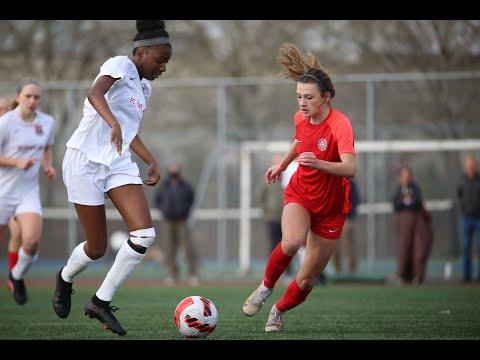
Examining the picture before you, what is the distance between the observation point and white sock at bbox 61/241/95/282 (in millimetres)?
7738

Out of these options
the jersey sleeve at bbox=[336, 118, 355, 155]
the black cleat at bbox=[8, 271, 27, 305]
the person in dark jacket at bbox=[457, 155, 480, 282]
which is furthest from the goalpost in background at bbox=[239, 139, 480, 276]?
the jersey sleeve at bbox=[336, 118, 355, 155]

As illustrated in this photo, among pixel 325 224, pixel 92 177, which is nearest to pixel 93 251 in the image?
pixel 92 177

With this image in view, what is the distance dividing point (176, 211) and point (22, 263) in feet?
24.4

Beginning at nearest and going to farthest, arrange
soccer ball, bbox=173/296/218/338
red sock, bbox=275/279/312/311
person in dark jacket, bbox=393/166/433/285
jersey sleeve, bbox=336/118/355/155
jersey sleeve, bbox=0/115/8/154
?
soccer ball, bbox=173/296/218/338 → jersey sleeve, bbox=336/118/355/155 → red sock, bbox=275/279/312/311 → jersey sleeve, bbox=0/115/8/154 → person in dark jacket, bbox=393/166/433/285

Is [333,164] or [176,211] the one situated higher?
[333,164]

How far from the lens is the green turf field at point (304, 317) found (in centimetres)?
754

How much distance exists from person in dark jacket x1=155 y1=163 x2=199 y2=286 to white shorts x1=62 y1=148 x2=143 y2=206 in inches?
409

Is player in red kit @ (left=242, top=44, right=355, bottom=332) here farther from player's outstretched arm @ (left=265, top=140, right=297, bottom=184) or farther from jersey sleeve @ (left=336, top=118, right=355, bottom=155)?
player's outstretched arm @ (left=265, top=140, right=297, bottom=184)

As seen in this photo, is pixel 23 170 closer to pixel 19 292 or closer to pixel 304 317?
pixel 19 292

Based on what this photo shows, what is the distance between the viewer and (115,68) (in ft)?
23.9

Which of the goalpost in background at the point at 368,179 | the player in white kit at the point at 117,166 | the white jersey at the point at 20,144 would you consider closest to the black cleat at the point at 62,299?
the player in white kit at the point at 117,166

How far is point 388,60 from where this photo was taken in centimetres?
2400
